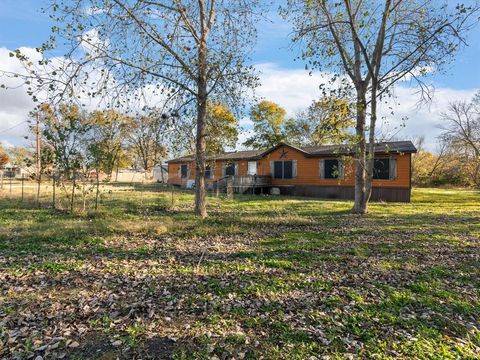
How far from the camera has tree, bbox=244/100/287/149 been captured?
3838cm

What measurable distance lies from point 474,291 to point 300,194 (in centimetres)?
1822

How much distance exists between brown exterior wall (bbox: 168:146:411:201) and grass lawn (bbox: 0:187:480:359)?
36.3 ft

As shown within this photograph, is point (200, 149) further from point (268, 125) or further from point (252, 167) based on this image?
point (268, 125)

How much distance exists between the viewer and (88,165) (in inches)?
454

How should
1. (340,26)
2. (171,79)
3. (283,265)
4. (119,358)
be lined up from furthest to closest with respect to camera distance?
1. (340,26)
2. (171,79)
3. (283,265)
4. (119,358)

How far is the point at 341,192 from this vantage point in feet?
71.1

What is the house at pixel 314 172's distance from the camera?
64.3ft

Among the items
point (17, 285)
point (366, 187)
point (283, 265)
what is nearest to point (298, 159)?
point (366, 187)

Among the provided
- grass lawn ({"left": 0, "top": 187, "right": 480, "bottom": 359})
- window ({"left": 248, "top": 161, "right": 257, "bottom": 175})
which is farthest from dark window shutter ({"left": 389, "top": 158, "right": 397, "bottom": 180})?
grass lawn ({"left": 0, "top": 187, "right": 480, "bottom": 359})

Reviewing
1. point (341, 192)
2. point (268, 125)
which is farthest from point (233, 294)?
point (268, 125)

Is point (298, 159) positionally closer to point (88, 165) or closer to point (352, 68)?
point (352, 68)

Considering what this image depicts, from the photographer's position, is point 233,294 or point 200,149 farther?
point 200,149

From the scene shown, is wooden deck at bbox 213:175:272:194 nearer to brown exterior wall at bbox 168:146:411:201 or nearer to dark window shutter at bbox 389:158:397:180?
brown exterior wall at bbox 168:146:411:201

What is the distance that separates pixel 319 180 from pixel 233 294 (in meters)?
18.7
